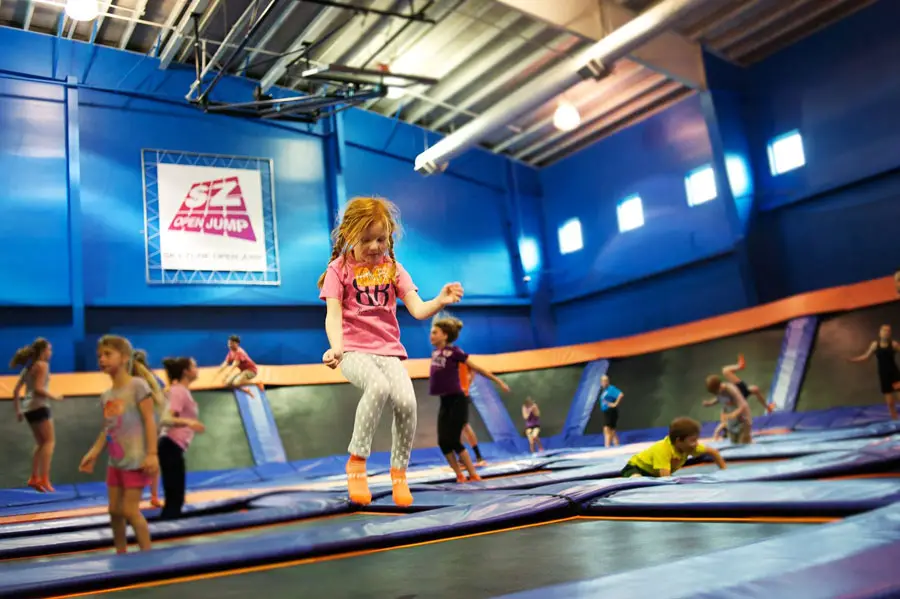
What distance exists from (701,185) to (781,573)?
474 inches

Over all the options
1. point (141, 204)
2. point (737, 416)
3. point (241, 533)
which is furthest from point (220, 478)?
point (737, 416)

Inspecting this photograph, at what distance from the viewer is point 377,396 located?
278 cm

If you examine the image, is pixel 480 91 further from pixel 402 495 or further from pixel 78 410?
pixel 402 495

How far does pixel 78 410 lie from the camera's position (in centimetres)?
890

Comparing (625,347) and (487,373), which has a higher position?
(625,347)

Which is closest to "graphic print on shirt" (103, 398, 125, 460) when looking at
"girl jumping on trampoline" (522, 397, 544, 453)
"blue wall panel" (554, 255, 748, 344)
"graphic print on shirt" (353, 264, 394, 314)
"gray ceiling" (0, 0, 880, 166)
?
"graphic print on shirt" (353, 264, 394, 314)

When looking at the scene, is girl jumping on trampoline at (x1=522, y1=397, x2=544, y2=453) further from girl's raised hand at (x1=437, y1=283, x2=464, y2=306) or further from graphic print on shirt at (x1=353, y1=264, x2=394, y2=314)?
girl's raised hand at (x1=437, y1=283, x2=464, y2=306)

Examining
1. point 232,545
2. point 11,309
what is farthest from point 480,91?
point 232,545

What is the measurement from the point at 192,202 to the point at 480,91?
5.06 meters

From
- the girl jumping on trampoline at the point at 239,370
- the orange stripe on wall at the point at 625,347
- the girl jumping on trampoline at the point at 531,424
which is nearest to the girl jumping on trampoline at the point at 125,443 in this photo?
the girl jumping on trampoline at the point at 239,370

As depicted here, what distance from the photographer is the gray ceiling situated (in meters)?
10.3

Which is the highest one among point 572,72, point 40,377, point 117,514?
point 572,72

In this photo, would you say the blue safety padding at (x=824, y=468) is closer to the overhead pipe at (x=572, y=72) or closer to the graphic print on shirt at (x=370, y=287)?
the graphic print on shirt at (x=370, y=287)

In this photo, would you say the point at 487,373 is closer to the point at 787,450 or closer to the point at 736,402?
the point at 787,450
